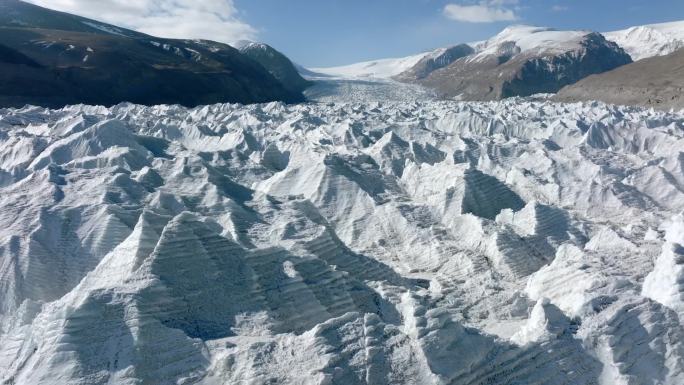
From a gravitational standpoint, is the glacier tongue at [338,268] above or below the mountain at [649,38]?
below

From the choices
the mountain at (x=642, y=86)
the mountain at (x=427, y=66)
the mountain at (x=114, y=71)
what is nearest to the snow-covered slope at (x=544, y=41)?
the mountain at (x=427, y=66)

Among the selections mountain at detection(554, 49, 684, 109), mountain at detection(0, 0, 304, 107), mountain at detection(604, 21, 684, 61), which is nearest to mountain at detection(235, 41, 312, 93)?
mountain at detection(0, 0, 304, 107)

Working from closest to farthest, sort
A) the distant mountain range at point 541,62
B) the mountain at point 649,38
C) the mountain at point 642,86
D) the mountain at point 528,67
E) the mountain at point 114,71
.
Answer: the mountain at point 114,71 → the mountain at point 642,86 → the mountain at point 528,67 → the distant mountain range at point 541,62 → the mountain at point 649,38

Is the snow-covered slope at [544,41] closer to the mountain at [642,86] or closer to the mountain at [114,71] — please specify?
the mountain at [642,86]

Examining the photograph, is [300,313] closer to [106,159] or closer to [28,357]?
[28,357]

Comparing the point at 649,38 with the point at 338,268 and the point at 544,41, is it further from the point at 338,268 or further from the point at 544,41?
the point at 338,268

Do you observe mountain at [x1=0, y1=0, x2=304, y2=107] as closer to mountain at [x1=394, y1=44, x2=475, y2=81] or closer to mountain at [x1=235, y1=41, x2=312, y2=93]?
mountain at [x1=235, y1=41, x2=312, y2=93]
